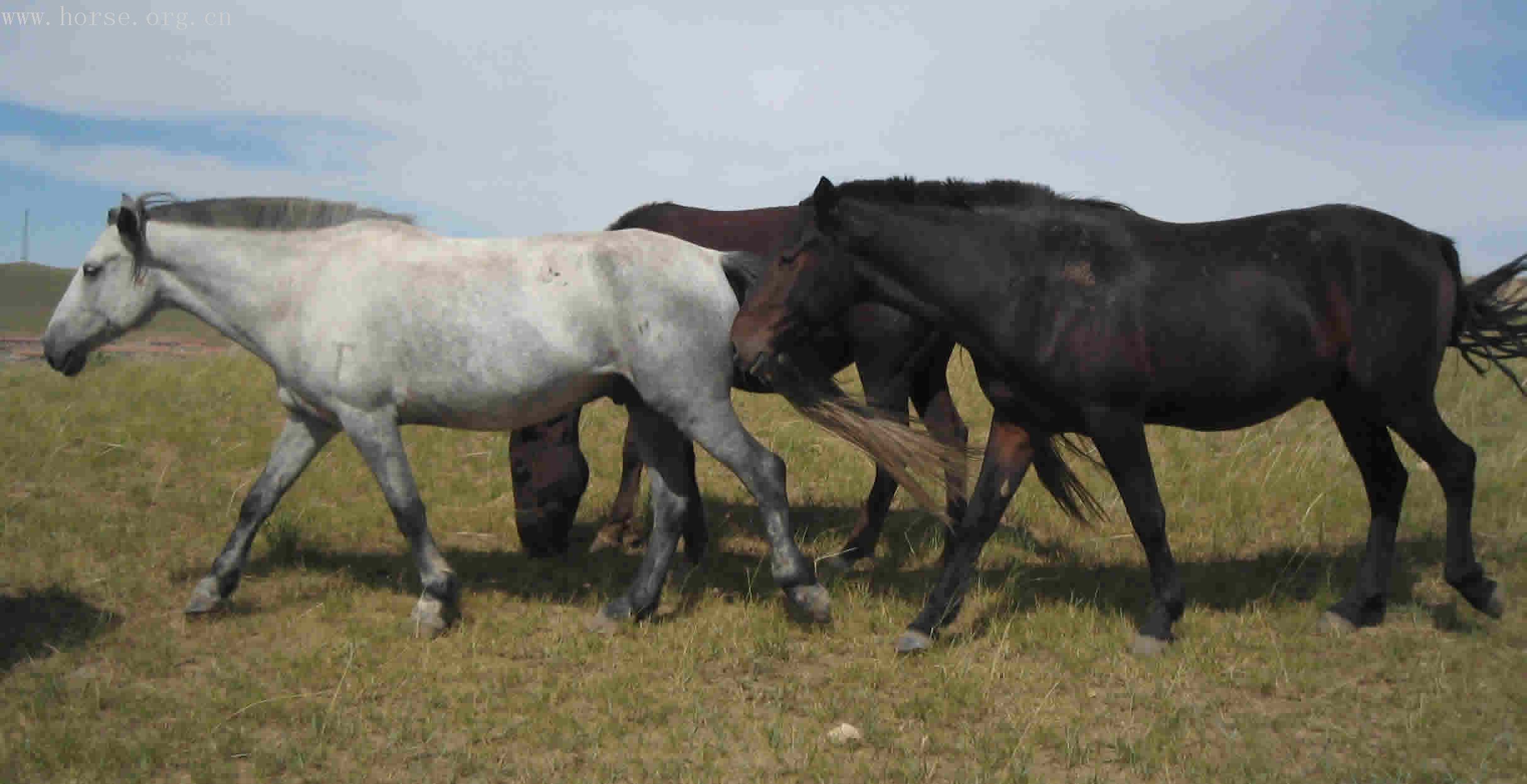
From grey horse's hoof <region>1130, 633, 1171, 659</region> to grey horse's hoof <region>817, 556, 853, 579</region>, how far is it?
1846 mm

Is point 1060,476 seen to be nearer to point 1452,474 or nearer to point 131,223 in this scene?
point 1452,474

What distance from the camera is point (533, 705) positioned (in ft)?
14.7

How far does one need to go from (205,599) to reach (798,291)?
3.38 metres

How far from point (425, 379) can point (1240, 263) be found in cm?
388

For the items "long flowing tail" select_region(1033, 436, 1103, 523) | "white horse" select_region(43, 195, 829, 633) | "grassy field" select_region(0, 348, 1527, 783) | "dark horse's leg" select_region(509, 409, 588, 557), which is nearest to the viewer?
"grassy field" select_region(0, 348, 1527, 783)

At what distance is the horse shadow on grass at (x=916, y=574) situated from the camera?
5.71 m

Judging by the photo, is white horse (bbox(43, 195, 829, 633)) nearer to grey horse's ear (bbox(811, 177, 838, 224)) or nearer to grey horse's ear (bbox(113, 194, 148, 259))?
grey horse's ear (bbox(113, 194, 148, 259))

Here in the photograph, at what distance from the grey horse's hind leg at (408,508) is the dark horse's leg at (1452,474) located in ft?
15.2

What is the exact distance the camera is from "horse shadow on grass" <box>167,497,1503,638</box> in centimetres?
571

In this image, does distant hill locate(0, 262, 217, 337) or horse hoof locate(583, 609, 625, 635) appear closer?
horse hoof locate(583, 609, 625, 635)

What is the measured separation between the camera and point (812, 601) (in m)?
5.27

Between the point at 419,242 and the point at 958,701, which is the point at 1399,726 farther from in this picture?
the point at 419,242

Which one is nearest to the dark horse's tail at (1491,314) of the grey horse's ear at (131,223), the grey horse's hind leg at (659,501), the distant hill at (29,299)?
the grey horse's hind leg at (659,501)

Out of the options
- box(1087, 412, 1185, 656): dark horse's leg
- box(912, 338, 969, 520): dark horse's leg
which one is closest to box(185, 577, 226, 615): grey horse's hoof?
box(912, 338, 969, 520): dark horse's leg
